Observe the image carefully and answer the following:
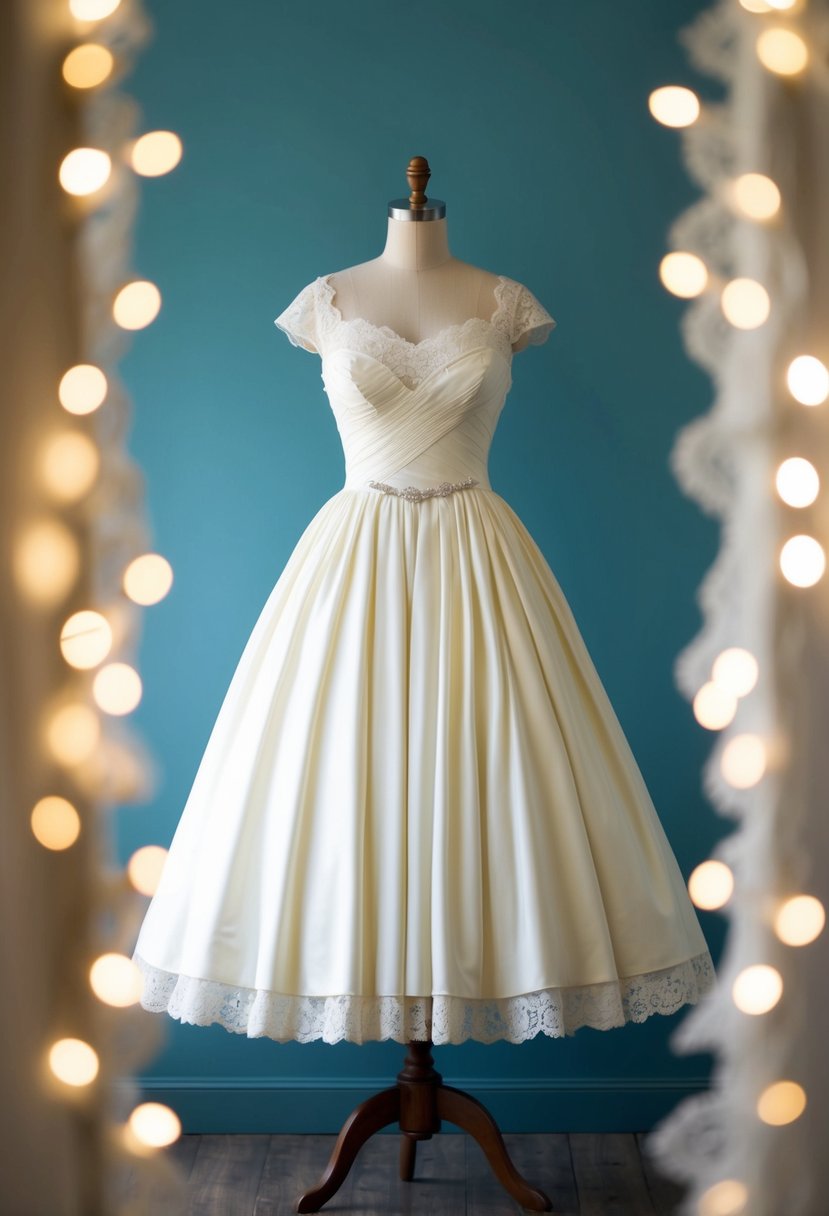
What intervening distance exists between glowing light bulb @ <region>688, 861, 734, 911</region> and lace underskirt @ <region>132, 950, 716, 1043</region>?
85 centimetres

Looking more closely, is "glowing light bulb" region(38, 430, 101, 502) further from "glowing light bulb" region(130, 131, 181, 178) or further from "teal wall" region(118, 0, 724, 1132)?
"teal wall" region(118, 0, 724, 1132)

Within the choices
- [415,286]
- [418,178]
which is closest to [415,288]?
[415,286]

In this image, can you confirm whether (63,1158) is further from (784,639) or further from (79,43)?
(79,43)

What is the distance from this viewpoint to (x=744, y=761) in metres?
0.95

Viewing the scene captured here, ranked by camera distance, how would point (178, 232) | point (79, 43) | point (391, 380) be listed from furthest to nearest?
point (178, 232) → point (391, 380) → point (79, 43)

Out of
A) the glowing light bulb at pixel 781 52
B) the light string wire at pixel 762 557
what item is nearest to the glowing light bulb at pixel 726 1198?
the light string wire at pixel 762 557

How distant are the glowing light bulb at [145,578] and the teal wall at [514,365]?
1556mm

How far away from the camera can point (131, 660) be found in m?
0.96

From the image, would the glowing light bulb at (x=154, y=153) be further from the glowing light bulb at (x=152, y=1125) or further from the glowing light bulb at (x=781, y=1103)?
the glowing light bulb at (x=781, y=1103)

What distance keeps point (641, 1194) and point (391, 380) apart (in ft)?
4.93

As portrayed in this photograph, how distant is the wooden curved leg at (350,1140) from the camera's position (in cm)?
215

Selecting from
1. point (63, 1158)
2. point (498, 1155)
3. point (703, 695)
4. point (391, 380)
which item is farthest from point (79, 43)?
point (498, 1155)

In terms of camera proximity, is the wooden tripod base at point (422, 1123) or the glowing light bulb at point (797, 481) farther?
the wooden tripod base at point (422, 1123)

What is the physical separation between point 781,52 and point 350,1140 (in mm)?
1835
